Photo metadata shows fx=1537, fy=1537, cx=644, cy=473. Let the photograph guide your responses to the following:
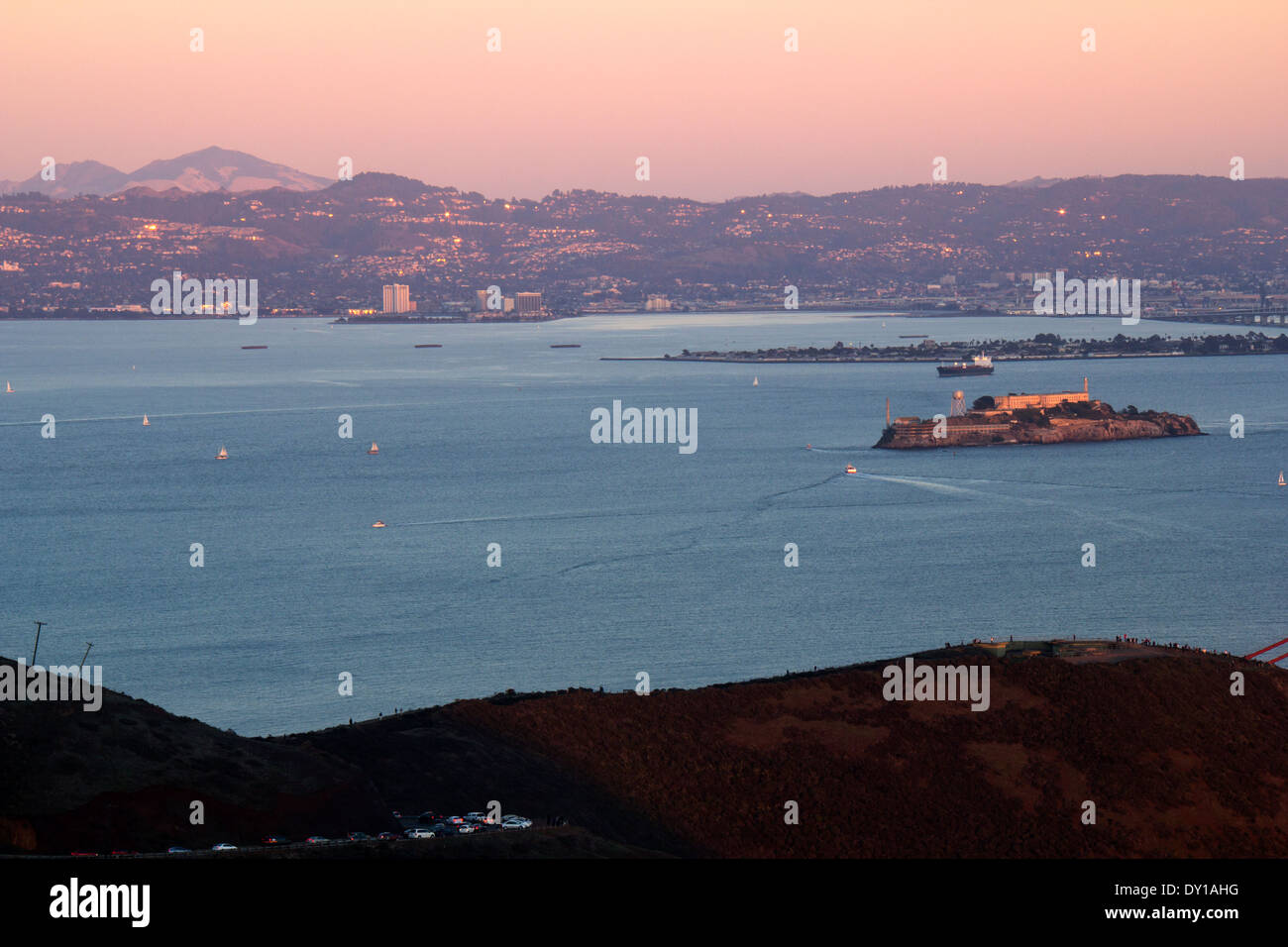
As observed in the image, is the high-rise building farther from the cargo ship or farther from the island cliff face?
the island cliff face

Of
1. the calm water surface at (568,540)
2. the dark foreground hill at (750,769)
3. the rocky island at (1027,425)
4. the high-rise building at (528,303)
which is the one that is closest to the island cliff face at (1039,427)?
the rocky island at (1027,425)

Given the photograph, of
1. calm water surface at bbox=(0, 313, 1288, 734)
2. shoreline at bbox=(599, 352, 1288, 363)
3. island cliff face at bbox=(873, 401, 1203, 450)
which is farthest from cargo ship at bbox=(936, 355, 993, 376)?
island cliff face at bbox=(873, 401, 1203, 450)

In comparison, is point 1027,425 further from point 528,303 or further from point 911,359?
point 528,303

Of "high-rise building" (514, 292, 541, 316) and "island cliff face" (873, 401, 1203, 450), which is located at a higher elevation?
"high-rise building" (514, 292, 541, 316)

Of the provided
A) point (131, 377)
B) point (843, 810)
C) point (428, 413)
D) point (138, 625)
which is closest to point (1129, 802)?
point (843, 810)

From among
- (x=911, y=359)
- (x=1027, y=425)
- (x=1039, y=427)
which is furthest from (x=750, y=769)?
(x=911, y=359)

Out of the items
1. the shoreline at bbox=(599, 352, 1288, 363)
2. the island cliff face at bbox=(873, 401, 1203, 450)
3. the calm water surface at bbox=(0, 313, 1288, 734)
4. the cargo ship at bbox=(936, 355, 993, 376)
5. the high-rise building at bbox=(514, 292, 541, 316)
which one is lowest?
the calm water surface at bbox=(0, 313, 1288, 734)
